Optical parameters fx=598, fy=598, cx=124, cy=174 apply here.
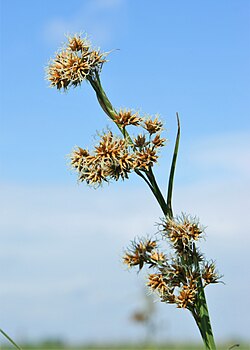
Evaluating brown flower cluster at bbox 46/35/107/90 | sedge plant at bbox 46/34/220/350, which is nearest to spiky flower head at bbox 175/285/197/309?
sedge plant at bbox 46/34/220/350

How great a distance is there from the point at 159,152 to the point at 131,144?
0.48 feet

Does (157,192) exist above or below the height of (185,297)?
above

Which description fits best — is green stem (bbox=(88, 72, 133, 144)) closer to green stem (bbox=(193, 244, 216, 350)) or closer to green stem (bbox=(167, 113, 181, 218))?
green stem (bbox=(167, 113, 181, 218))

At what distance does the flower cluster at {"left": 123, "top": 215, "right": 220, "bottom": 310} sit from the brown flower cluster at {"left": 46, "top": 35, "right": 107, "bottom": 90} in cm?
91

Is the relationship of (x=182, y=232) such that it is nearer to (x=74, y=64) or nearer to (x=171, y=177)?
(x=171, y=177)

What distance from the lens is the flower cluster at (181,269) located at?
2.95 metres

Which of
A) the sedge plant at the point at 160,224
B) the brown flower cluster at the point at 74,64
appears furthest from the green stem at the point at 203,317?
the brown flower cluster at the point at 74,64

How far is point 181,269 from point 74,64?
1.23m

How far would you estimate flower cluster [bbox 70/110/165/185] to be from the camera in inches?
117

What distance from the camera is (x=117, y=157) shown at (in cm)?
299

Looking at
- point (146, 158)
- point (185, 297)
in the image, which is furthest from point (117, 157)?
point (185, 297)

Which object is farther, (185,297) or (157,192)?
(157,192)

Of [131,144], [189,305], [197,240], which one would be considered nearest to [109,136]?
[131,144]

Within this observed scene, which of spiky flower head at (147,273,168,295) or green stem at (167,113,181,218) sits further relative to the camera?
green stem at (167,113,181,218)
